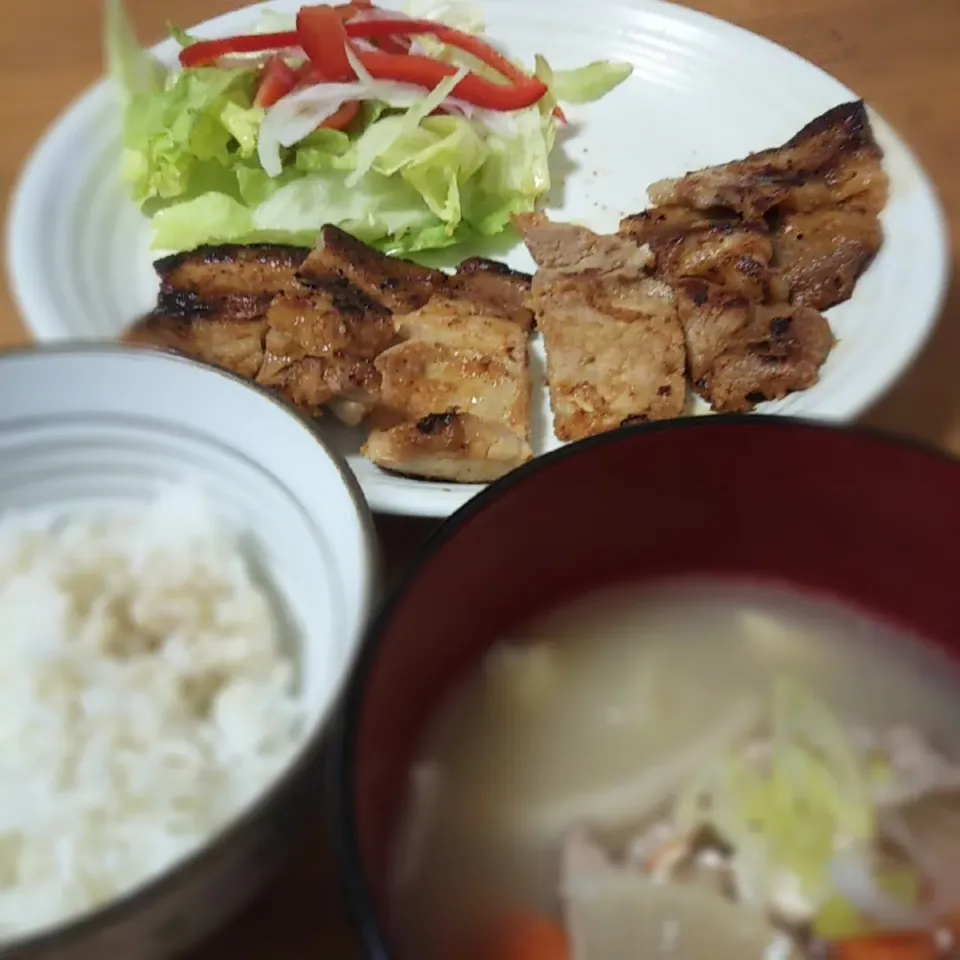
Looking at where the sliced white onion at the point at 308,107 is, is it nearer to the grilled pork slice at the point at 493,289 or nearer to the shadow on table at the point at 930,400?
the grilled pork slice at the point at 493,289

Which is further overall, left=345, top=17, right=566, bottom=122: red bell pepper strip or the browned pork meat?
left=345, top=17, right=566, bottom=122: red bell pepper strip

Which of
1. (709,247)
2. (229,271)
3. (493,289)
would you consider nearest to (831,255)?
(709,247)

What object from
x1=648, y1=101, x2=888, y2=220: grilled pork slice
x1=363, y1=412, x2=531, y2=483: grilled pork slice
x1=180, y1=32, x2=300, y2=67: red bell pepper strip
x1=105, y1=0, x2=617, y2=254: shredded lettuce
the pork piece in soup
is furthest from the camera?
x1=180, y1=32, x2=300, y2=67: red bell pepper strip

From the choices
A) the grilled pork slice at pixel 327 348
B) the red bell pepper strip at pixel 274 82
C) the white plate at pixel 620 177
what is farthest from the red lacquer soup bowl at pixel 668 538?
the red bell pepper strip at pixel 274 82

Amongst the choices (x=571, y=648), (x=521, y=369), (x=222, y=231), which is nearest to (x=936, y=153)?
(x=521, y=369)

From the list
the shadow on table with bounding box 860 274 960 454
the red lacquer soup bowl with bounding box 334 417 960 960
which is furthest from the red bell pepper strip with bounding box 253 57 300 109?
the red lacquer soup bowl with bounding box 334 417 960 960

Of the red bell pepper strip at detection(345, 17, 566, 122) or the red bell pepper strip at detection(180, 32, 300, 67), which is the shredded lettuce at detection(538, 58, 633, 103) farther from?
the red bell pepper strip at detection(180, 32, 300, 67)

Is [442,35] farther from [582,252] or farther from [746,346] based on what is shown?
[746,346]
